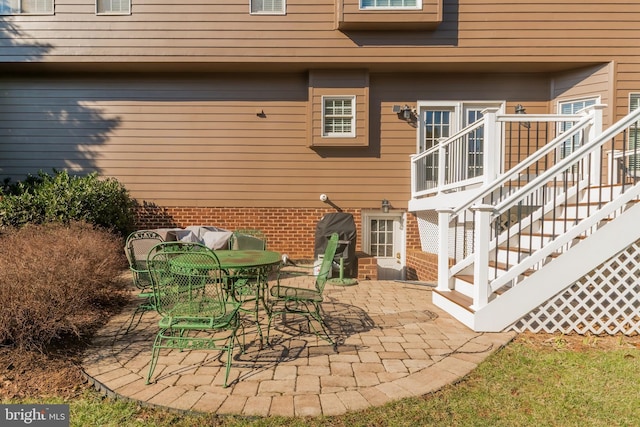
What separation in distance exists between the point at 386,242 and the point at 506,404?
6187mm

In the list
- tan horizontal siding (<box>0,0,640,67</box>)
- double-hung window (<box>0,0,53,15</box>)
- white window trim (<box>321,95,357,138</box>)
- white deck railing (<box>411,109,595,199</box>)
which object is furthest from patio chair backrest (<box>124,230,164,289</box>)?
double-hung window (<box>0,0,53,15</box>)

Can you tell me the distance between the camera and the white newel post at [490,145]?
5.21 metres

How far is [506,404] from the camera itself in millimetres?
2654

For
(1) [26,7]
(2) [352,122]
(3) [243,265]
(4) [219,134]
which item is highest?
(1) [26,7]

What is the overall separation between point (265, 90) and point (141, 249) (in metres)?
4.97

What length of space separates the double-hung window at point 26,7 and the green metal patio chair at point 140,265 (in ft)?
21.7

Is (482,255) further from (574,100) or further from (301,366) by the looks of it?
(574,100)

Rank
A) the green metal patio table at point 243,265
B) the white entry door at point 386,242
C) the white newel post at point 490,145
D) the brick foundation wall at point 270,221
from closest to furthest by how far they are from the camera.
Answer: the green metal patio table at point 243,265, the white newel post at point 490,145, the brick foundation wall at point 270,221, the white entry door at point 386,242

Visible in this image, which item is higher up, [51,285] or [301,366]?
[51,285]

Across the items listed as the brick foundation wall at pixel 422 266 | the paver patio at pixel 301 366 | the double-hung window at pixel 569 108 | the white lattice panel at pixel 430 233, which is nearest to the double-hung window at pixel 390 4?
the double-hung window at pixel 569 108

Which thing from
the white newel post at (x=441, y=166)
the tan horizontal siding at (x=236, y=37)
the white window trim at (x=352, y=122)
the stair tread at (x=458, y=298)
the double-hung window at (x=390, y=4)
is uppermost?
the double-hung window at (x=390, y=4)

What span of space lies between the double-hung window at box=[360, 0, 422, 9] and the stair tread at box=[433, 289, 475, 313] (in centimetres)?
603

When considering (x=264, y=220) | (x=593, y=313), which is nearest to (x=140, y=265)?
(x=264, y=220)

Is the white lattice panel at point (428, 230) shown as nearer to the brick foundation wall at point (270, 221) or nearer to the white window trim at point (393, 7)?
the brick foundation wall at point (270, 221)
